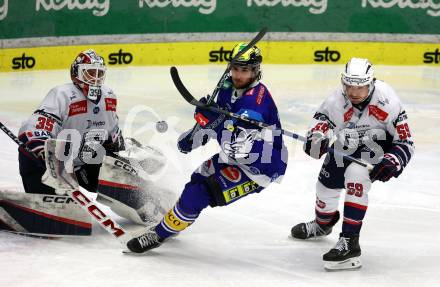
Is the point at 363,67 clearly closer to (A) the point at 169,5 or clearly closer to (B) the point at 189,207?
(B) the point at 189,207

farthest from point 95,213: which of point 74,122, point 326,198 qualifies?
point 326,198

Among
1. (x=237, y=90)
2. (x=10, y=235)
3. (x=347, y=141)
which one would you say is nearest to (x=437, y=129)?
(x=347, y=141)

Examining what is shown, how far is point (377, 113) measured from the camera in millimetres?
4504

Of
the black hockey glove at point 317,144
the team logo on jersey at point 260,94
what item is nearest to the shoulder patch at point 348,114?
the black hockey glove at point 317,144

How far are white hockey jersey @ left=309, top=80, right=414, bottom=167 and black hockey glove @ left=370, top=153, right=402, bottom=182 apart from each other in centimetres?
6

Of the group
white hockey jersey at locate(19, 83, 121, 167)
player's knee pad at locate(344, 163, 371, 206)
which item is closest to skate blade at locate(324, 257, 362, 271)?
player's knee pad at locate(344, 163, 371, 206)

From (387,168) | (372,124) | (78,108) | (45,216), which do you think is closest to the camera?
(387,168)

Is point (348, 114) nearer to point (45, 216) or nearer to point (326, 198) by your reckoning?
point (326, 198)

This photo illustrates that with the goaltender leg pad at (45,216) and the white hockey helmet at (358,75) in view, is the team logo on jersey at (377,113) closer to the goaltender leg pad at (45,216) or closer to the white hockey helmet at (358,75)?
the white hockey helmet at (358,75)

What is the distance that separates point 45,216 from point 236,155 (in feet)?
3.73

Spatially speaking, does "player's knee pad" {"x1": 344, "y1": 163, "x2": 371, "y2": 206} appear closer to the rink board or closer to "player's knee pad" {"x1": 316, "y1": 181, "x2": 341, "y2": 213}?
"player's knee pad" {"x1": 316, "y1": 181, "x2": 341, "y2": 213}

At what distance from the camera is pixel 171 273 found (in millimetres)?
4227

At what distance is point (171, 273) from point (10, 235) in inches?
40.6

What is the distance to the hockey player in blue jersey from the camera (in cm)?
437
